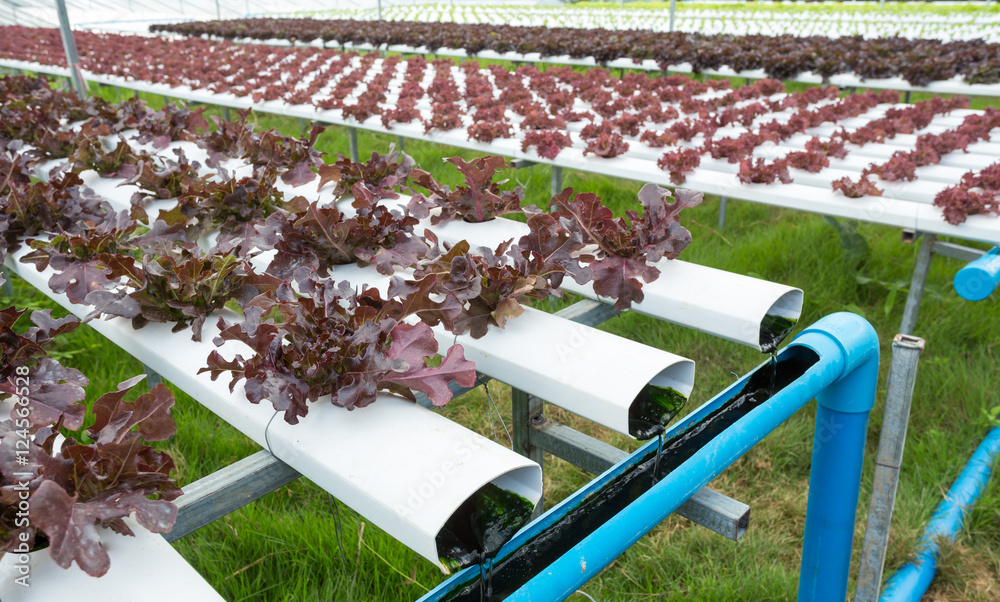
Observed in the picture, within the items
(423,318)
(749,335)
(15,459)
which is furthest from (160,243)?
(749,335)

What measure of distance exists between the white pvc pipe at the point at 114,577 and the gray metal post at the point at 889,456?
55.2 inches

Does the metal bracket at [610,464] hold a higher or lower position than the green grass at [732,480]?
higher

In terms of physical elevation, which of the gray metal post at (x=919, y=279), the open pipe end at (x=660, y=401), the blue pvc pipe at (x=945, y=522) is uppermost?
the open pipe end at (x=660, y=401)

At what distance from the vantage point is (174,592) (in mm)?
953

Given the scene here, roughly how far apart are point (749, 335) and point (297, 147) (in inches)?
81.6

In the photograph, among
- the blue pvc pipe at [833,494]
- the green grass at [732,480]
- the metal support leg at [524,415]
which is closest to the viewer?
the blue pvc pipe at [833,494]

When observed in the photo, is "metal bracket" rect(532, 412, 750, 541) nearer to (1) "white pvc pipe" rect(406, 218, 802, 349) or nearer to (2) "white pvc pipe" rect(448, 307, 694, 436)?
(2) "white pvc pipe" rect(448, 307, 694, 436)

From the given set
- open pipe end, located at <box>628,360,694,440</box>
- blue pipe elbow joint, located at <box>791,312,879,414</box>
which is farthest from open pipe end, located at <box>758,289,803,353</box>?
open pipe end, located at <box>628,360,694,440</box>

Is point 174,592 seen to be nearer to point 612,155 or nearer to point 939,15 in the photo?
point 612,155

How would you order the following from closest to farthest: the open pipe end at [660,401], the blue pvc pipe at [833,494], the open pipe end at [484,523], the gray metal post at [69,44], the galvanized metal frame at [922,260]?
the open pipe end at [484,523] → the open pipe end at [660,401] → the blue pvc pipe at [833,494] → the galvanized metal frame at [922,260] → the gray metal post at [69,44]

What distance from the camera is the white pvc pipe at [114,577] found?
0.94 metres

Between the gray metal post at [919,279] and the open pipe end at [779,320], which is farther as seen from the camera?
the gray metal post at [919,279]

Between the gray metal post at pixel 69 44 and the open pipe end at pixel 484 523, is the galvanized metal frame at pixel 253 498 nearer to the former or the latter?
the open pipe end at pixel 484 523

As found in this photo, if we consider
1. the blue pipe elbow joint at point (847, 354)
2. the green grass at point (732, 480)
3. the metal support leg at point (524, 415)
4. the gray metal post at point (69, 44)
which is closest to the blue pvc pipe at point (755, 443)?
the blue pipe elbow joint at point (847, 354)
